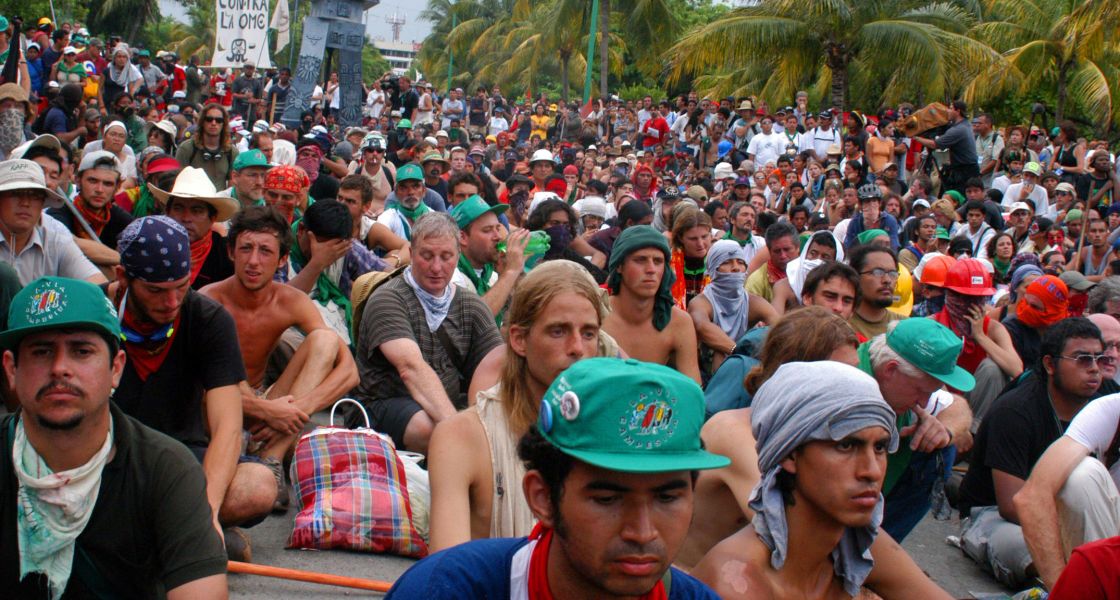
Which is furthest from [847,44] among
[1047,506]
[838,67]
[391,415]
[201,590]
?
[201,590]

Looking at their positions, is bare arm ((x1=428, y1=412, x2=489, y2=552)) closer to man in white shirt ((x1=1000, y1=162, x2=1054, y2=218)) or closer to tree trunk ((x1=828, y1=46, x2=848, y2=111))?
man in white shirt ((x1=1000, y1=162, x2=1054, y2=218))

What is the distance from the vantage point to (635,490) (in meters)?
2.00

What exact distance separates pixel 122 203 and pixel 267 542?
390cm

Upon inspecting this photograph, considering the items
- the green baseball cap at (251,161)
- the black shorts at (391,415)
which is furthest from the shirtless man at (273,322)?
the green baseball cap at (251,161)

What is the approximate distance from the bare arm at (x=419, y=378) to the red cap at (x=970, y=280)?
360 cm

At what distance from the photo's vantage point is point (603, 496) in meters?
2.01

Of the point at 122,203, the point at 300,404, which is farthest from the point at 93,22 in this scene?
the point at 300,404

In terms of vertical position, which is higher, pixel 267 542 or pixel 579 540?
pixel 579 540

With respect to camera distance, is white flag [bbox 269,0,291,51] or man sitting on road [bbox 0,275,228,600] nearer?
man sitting on road [bbox 0,275,228,600]

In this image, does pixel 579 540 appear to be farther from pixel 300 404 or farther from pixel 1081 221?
pixel 1081 221

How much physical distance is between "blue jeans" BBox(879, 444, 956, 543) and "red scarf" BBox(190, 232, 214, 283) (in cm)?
393

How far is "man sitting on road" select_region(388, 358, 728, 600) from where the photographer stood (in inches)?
76.6

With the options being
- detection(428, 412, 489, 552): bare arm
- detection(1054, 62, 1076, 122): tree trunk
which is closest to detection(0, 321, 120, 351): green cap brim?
detection(428, 412, 489, 552): bare arm

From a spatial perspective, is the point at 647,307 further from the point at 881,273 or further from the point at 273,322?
the point at 273,322
